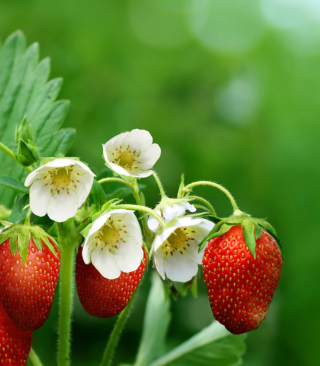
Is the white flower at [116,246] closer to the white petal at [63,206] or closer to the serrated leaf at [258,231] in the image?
the white petal at [63,206]

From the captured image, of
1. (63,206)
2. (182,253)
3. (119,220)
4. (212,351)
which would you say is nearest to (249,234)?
(182,253)

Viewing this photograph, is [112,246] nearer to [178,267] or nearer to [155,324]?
[178,267]

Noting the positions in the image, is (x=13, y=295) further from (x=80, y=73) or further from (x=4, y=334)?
(x=80, y=73)

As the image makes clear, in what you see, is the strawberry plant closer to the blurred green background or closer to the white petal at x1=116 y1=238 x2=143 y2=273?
the white petal at x1=116 y1=238 x2=143 y2=273

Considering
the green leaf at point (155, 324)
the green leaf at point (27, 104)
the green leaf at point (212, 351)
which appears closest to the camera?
the green leaf at point (27, 104)

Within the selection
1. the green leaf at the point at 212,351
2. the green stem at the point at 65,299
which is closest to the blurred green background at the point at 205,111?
the green leaf at the point at 212,351

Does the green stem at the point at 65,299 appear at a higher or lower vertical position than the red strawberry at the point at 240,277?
lower

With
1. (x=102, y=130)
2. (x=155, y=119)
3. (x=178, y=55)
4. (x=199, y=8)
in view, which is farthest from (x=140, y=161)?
(x=199, y=8)
